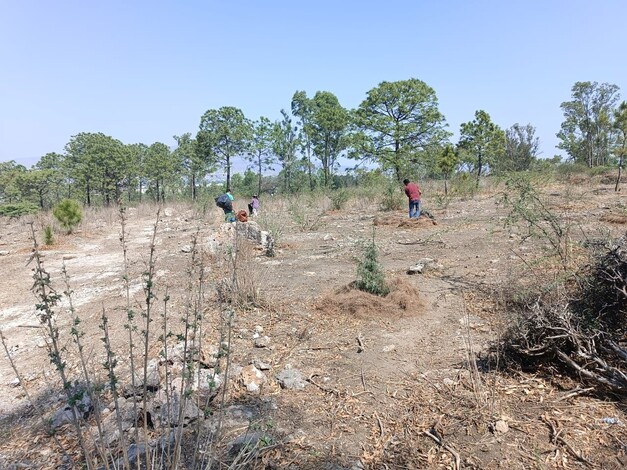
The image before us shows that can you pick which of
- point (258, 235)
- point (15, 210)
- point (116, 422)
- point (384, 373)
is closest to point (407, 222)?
point (258, 235)

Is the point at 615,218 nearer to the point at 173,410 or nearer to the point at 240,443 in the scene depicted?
the point at 240,443

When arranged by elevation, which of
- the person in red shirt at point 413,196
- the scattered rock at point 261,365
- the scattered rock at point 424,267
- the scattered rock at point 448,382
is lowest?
the scattered rock at point 261,365

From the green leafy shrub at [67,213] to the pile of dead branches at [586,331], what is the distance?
12855 millimetres

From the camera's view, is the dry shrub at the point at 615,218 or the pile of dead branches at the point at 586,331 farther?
the dry shrub at the point at 615,218

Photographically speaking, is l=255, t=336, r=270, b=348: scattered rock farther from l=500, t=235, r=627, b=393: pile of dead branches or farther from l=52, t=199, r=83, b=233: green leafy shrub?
l=52, t=199, r=83, b=233: green leafy shrub

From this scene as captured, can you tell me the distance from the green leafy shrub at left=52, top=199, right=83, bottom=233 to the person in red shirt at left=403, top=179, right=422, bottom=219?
33.1ft

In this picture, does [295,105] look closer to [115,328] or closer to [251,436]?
[115,328]

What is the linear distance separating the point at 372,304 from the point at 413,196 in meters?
6.80

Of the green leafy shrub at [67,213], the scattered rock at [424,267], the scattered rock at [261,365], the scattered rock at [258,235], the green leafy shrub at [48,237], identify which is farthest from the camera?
the green leafy shrub at [67,213]

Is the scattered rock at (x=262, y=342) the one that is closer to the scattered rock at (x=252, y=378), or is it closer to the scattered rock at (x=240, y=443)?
the scattered rock at (x=252, y=378)

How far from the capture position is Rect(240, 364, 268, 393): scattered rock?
2883 millimetres

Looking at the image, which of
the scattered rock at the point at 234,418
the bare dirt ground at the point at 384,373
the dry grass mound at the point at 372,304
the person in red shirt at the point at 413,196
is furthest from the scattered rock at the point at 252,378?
the person in red shirt at the point at 413,196

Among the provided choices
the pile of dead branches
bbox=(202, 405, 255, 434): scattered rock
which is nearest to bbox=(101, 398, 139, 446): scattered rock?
bbox=(202, 405, 255, 434): scattered rock

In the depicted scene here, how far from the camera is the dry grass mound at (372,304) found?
407 cm
